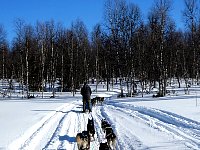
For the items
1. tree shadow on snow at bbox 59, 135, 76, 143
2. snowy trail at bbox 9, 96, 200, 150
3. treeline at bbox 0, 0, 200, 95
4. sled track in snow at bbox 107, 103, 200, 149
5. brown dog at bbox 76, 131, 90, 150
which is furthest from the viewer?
treeline at bbox 0, 0, 200, 95

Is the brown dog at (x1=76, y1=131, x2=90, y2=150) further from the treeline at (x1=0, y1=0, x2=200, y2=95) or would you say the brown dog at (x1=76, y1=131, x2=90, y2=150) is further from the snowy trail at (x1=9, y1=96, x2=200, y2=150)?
the treeline at (x1=0, y1=0, x2=200, y2=95)

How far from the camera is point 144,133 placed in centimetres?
1104

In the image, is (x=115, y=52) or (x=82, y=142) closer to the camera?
(x=82, y=142)

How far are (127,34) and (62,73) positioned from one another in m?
13.4

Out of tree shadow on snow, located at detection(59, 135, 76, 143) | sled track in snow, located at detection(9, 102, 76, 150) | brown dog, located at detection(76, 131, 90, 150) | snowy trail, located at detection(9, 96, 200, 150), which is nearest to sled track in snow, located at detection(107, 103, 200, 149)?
snowy trail, located at detection(9, 96, 200, 150)

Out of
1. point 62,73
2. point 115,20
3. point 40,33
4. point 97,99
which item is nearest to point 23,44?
point 62,73

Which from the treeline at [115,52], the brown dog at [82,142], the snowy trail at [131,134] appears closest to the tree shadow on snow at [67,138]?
the snowy trail at [131,134]

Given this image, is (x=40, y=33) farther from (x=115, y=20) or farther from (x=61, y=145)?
(x=61, y=145)

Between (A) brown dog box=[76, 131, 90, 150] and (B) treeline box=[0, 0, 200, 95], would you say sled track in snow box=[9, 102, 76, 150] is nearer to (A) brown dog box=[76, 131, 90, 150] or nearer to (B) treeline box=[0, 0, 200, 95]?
(A) brown dog box=[76, 131, 90, 150]

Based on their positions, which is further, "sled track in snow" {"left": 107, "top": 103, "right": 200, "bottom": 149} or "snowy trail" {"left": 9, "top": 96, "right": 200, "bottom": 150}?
"sled track in snow" {"left": 107, "top": 103, "right": 200, "bottom": 149}

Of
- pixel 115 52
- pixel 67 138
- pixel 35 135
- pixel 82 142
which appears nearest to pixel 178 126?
pixel 67 138

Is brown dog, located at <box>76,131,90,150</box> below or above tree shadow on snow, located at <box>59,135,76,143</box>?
above

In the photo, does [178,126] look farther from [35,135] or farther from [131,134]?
A: [35,135]

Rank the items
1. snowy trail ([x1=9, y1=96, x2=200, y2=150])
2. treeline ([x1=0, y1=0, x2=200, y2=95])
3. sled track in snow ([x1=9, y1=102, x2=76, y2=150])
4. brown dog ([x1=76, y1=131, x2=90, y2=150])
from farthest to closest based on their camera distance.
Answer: treeline ([x1=0, y1=0, x2=200, y2=95])
sled track in snow ([x1=9, y1=102, x2=76, y2=150])
snowy trail ([x1=9, y1=96, x2=200, y2=150])
brown dog ([x1=76, y1=131, x2=90, y2=150])
